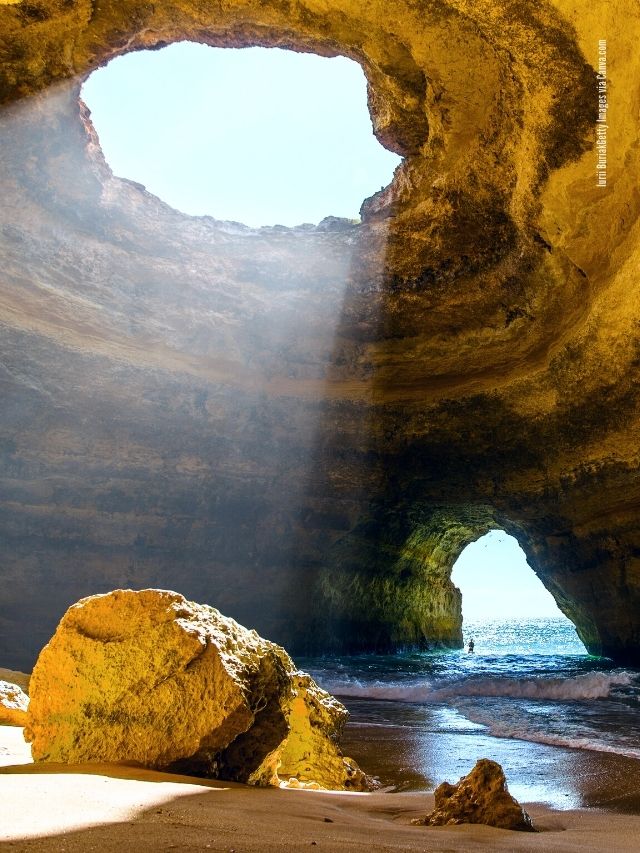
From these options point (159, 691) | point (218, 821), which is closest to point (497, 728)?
point (159, 691)

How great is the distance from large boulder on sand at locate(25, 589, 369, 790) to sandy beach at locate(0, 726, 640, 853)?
143mm

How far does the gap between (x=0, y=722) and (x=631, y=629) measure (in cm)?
1154

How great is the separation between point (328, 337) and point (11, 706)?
820 cm

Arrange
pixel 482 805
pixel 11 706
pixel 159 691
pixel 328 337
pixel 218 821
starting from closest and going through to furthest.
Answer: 1. pixel 218 821
2. pixel 482 805
3. pixel 159 691
4. pixel 11 706
5. pixel 328 337

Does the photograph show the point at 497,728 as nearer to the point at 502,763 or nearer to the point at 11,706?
the point at 502,763

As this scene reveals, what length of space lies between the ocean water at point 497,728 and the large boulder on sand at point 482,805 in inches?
31.2

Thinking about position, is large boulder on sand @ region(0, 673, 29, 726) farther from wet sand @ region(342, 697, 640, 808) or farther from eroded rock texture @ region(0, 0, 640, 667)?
eroded rock texture @ region(0, 0, 640, 667)

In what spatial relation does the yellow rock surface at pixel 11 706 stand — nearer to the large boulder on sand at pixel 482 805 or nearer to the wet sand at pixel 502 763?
the wet sand at pixel 502 763

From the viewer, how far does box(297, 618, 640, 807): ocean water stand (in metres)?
3.26

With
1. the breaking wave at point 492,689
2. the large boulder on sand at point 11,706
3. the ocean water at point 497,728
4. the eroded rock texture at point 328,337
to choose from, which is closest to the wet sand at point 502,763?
the ocean water at point 497,728

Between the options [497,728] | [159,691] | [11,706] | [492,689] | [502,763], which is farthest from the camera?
[492,689]

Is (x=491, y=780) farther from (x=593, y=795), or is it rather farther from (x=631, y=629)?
(x=631, y=629)

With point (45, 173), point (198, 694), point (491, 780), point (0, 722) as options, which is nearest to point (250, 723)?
point (198, 694)

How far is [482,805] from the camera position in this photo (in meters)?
2.00
